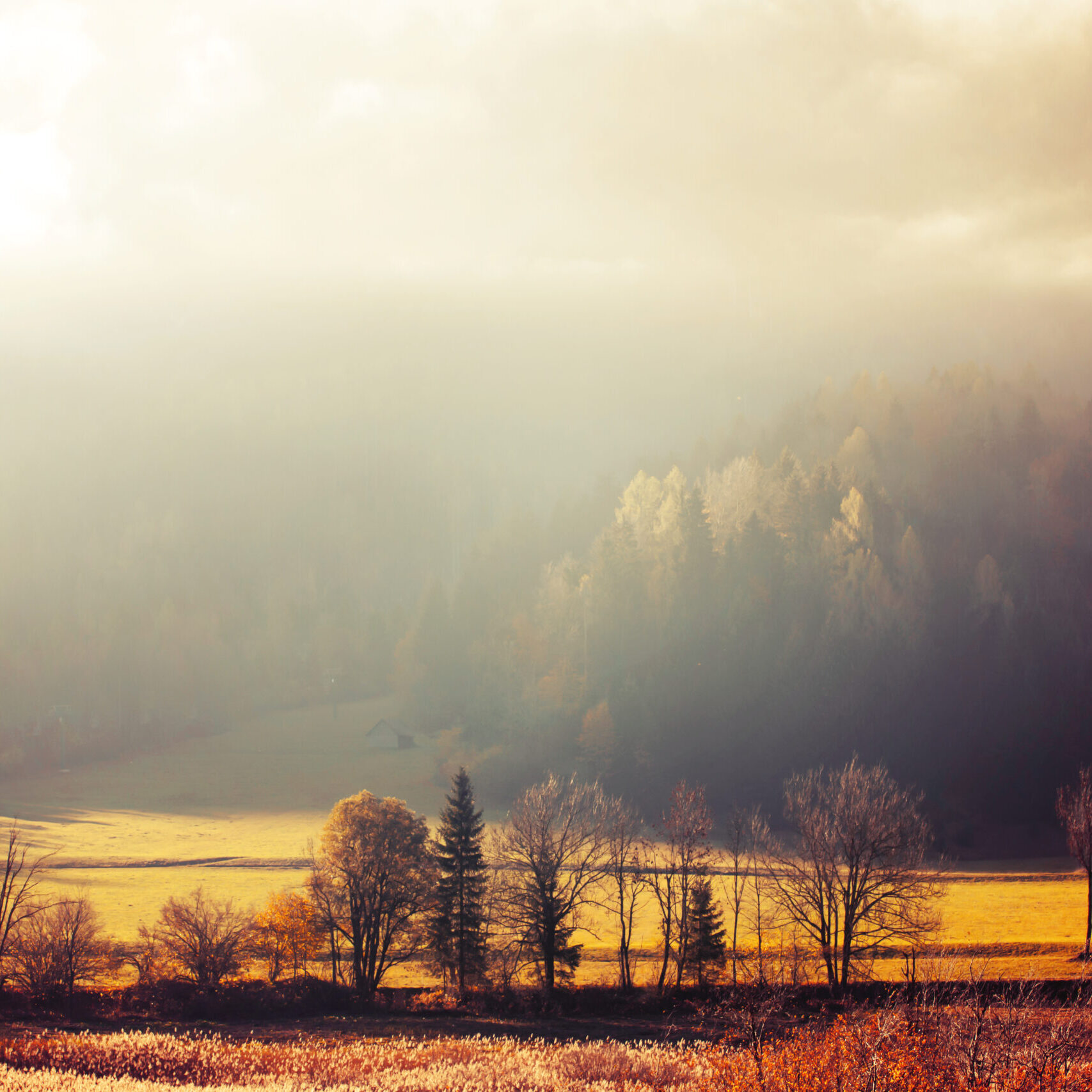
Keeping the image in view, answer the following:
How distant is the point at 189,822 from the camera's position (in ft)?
266

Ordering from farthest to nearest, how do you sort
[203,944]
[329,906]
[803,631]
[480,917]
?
[803,631] → [480,917] → [329,906] → [203,944]

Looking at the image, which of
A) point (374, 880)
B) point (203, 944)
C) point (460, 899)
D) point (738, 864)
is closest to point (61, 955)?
point (203, 944)

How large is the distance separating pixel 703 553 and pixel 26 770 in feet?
304

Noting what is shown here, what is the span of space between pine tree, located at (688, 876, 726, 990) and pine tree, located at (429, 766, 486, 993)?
947 cm

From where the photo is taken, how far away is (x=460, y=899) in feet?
128

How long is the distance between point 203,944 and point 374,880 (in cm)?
765

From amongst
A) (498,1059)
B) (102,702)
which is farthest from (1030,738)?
(102,702)

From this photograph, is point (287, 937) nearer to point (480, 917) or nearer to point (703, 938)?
point (480, 917)

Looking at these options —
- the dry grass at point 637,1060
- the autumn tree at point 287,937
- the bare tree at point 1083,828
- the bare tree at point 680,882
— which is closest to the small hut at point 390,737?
the bare tree at point 680,882

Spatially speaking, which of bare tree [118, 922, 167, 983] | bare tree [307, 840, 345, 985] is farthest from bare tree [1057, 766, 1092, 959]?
bare tree [118, 922, 167, 983]

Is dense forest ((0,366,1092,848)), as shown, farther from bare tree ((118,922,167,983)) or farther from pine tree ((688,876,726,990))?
bare tree ((118,922,167,983))

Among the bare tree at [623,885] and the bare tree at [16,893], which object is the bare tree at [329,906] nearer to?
the bare tree at [16,893]

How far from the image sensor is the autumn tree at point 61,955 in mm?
34000

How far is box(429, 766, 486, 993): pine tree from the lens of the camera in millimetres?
37688
